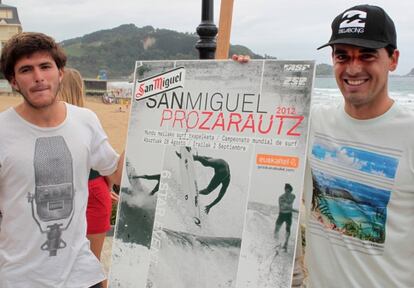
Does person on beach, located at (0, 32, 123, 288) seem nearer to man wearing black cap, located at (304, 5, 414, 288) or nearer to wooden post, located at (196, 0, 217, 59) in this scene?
man wearing black cap, located at (304, 5, 414, 288)

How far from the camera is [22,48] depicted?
82.7 inches

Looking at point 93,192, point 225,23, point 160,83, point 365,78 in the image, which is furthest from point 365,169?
point 93,192

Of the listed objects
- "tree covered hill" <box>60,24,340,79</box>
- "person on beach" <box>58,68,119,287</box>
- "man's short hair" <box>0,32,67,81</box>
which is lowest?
"person on beach" <box>58,68,119,287</box>

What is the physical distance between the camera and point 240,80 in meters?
2.16

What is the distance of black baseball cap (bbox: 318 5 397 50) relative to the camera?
71.6 inches

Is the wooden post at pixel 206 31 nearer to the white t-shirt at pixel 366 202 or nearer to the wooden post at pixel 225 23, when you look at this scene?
the wooden post at pixel 225 23

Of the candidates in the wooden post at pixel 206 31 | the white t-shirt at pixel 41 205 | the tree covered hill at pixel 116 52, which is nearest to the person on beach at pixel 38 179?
the white t-shirt at pixel 41 205

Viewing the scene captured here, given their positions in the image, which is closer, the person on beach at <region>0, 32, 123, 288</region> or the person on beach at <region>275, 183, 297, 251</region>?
the person on beach at <region>275, 183, 297, 251</region>

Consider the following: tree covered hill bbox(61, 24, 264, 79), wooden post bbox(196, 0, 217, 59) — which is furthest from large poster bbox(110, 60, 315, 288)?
tree covered hill bbox(61, 24, 264, 79)

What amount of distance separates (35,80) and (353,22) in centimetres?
138

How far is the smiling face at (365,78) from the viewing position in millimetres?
1820

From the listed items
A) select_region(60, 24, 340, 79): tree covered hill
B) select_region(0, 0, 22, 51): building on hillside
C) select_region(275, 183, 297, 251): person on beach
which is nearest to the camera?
select_region(275, 183, 297, 251): person on beach

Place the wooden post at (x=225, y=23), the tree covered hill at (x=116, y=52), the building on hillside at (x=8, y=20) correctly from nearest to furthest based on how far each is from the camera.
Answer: the wooden post at (x=225, y=23)
the building on hillside at (x=8, y=20)
the tree covered hill at (x=116, y=52)

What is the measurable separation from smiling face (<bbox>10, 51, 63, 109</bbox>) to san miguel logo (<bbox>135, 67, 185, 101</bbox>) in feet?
1.47
